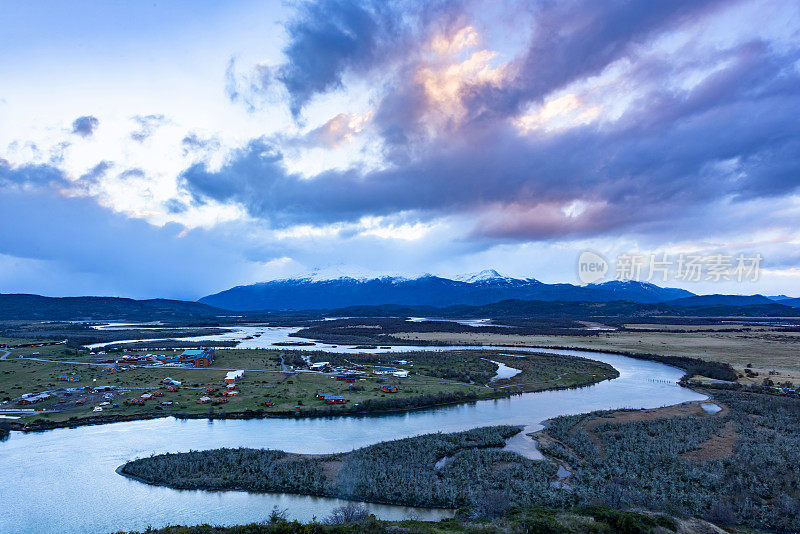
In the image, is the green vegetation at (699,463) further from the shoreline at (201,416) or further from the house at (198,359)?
the house at (198,359)

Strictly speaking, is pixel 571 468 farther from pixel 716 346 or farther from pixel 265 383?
pixel 716 346

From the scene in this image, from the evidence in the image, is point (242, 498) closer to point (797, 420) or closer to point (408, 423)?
point (408, 423)

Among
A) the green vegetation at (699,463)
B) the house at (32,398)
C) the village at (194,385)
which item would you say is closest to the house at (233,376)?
the village at (194,385)

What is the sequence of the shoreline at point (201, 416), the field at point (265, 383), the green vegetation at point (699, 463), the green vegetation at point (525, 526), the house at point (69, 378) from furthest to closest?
the house at point (69, 378), the field at point (265, 383), the shoreline at point (201, 416), the green vegetation at point (699, 463), the green vegetation at point (525, 526)

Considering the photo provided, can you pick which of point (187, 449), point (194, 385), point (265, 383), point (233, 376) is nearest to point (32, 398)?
point (194, 385)

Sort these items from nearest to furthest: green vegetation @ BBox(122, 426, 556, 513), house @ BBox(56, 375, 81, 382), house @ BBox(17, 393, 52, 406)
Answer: green vegetation @ BBox(122, 426, 556, 513) < house @ BBox(17, 393, 52, 406) < house @ BBox(56, 375, 81, 382)

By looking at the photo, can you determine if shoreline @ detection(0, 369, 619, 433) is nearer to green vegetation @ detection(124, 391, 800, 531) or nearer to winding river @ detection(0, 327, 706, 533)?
winding river @ detection(0, 327, 706, 533)

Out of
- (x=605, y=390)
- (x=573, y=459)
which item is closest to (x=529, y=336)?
(x=605, y=390)

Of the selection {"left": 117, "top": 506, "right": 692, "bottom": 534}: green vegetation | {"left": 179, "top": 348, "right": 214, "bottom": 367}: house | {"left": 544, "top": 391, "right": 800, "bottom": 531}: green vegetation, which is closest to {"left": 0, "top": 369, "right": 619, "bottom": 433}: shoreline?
{"left": 544, "top": 391, "right": 800, "bottom": 531}: green vegetation
